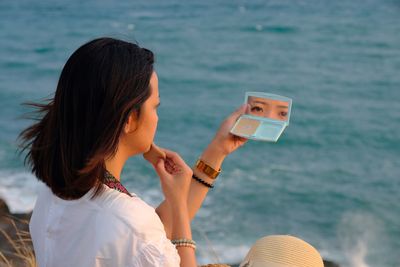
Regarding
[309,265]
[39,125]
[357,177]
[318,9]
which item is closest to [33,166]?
[39,125]

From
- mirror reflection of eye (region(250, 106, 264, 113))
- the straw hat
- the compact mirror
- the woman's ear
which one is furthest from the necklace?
mirror reflection of eye (region(250, 106, 264, 113))

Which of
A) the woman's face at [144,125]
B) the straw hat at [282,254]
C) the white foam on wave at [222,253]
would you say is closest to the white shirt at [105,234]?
the woman's face at [144,125]

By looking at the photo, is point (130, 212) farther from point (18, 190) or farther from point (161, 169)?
point (18, 190)

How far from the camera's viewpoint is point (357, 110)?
39.9 ft

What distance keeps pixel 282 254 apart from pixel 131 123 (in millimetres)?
626

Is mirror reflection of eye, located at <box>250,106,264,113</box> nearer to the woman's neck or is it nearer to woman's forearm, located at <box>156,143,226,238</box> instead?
woman's forearm, located at <box>156,143,226,238</box>

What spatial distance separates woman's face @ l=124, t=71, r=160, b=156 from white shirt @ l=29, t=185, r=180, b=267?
140mm

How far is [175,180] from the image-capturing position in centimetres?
198

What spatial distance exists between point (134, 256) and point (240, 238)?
6.59 meters

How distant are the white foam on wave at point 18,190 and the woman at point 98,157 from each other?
6.05 metres

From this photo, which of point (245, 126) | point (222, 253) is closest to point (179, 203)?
point (245, 126)

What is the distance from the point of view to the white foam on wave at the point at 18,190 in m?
7.83

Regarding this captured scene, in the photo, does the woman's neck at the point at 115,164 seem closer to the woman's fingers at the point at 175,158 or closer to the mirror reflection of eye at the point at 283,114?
the woman's fingers at the point at 175,158

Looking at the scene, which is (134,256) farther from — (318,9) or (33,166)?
(318,9)
